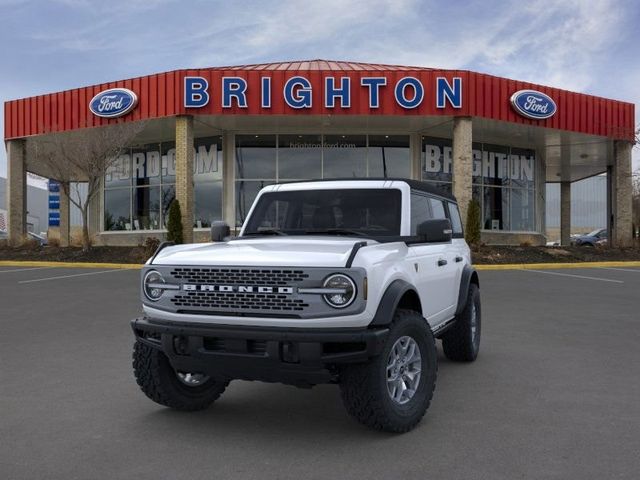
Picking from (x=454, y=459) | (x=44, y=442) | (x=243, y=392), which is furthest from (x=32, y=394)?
(x=454, y=459)

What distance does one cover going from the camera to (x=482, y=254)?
65.6 feet

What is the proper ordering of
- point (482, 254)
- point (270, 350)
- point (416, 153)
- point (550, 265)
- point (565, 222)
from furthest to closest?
1. point (565, 222)
2. point (416, 153)
3. point (482, 254)
4. point (550, 265)
5. point (270, 350)

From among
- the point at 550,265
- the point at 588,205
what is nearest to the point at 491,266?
the point at 550,265

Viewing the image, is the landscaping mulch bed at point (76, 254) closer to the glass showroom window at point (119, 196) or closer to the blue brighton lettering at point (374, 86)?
the glass showroom window at point (119, 196)

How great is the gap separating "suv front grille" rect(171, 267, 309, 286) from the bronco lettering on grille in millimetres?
26

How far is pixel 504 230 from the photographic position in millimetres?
26672

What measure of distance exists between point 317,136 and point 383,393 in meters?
21.1

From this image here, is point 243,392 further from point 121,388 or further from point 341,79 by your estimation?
point 341,79

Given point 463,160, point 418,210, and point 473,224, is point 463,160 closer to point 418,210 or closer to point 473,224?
point 473,224

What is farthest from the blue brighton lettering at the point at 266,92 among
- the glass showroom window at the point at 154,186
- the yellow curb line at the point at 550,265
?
the yellow curb line at the point at 550,265

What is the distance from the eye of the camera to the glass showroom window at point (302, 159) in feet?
79.4

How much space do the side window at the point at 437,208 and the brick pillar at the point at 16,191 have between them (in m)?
22.5

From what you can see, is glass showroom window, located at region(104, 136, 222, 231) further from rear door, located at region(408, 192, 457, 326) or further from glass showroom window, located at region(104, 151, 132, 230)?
rear door, located at region(408, 192, 457, 326)

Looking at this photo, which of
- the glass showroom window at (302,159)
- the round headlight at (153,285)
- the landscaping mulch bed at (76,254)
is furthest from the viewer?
the glass showroom window at (302,159)
